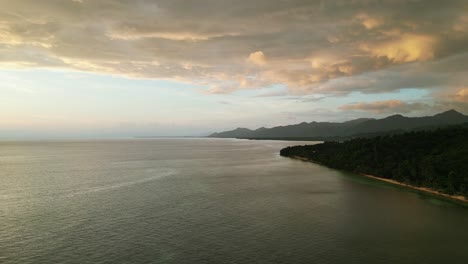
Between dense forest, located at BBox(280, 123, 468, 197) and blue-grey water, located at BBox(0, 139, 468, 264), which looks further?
dense forest, located at BBox(280, 123, 468, 197)

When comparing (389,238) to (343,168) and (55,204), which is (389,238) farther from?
(343,168)

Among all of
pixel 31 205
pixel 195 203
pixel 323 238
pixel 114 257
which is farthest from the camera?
pixel 195 203

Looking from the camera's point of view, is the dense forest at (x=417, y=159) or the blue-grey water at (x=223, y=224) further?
the dense forest at (x=417, y=159)

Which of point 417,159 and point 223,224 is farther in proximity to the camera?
point 417,159

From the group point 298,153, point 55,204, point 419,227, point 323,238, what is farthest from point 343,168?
point 55,204

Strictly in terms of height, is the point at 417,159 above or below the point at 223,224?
above

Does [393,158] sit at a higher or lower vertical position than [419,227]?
higher

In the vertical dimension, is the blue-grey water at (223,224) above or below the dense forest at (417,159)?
below

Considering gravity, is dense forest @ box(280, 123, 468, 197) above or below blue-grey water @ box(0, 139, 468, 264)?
above
